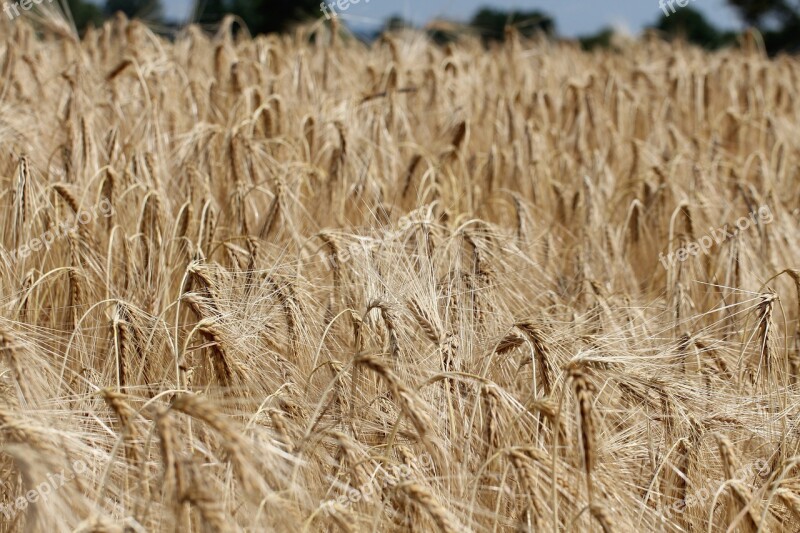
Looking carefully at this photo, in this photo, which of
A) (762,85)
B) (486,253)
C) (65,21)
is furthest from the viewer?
(762,85)

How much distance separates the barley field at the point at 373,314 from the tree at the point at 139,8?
2.05 ft

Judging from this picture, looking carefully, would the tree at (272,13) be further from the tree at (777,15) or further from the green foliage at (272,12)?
the tree at (777,15)

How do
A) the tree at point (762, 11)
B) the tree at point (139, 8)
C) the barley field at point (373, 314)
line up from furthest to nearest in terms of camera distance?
1. the tree at point (762, 11)
2. the tree at point (139, 8)
3. the barley field at point (373, 314)

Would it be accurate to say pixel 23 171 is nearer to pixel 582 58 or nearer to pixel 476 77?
pixel 476 77

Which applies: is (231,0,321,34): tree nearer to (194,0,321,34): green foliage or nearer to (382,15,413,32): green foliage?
(194,0,321,34): green foliage

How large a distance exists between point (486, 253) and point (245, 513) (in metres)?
1.15

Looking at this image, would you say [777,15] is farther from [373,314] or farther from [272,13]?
[373,314]

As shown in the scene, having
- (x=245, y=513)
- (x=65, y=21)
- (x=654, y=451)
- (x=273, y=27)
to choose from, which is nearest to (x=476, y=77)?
(x=65, y=21)

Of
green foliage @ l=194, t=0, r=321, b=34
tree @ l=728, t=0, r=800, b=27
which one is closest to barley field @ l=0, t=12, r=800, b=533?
tree @ l=728, t=0, r=800, b=27

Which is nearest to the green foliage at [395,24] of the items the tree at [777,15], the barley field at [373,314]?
the barley field at [373,314]

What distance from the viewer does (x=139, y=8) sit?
5.97 metres

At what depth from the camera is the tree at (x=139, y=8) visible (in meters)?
5.11

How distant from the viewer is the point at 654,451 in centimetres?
185

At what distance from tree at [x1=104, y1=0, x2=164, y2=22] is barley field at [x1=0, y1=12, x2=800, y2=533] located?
2.05 feet
